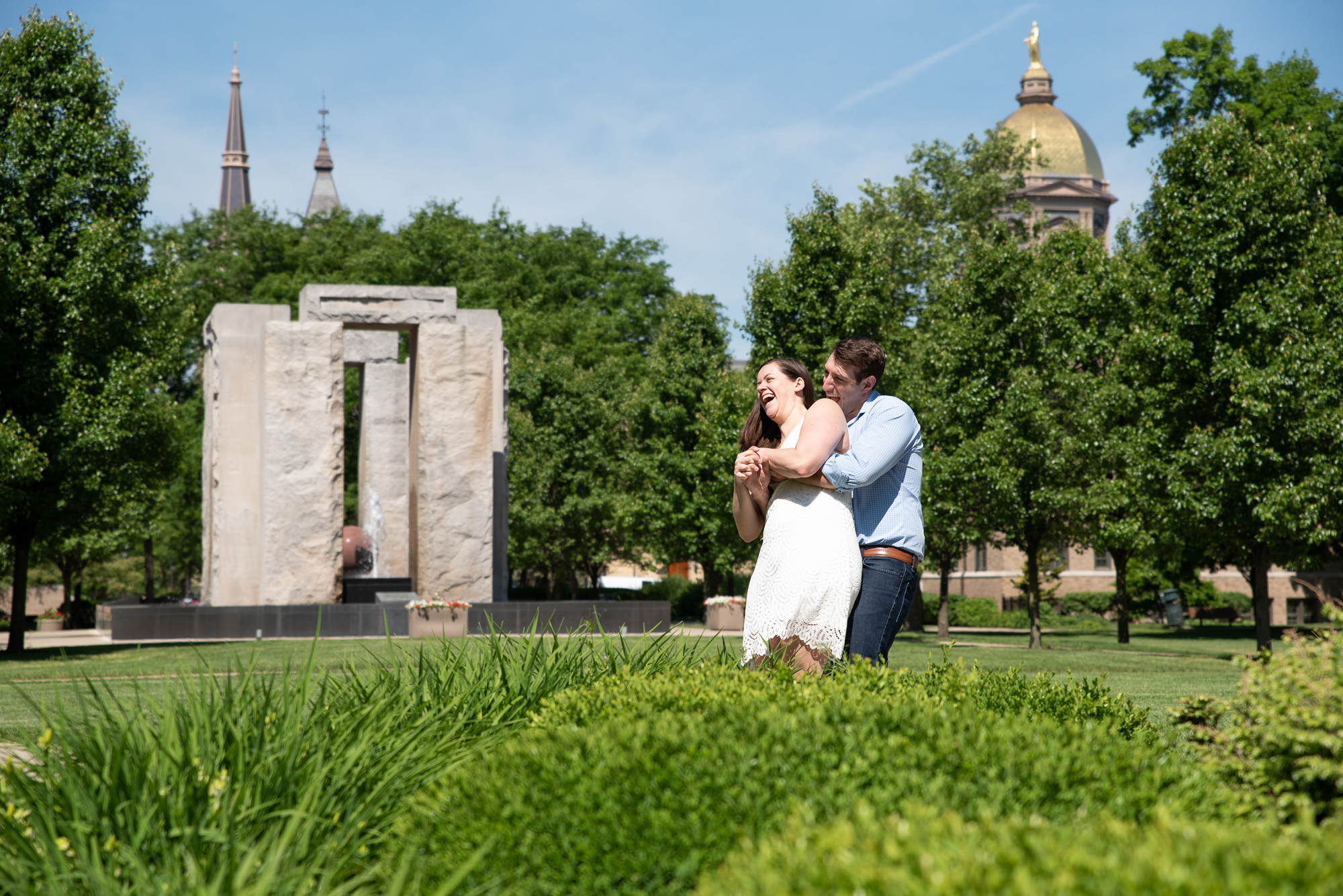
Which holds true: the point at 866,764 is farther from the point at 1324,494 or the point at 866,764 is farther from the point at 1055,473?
the point at 1055,473

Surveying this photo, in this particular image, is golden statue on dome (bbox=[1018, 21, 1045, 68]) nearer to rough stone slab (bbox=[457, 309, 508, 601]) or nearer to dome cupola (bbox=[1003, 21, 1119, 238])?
dome cupola (bbox=[1003, 21, 1119, 238])

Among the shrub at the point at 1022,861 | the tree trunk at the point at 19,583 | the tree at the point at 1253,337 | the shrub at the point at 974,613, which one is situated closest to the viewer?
the shrub at the point at 1022,861

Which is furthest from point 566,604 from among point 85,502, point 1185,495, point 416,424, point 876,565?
point 876,565

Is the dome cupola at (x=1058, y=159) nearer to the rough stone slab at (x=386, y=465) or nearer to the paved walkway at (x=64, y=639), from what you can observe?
the rough stone slab at (x=386, y=465)

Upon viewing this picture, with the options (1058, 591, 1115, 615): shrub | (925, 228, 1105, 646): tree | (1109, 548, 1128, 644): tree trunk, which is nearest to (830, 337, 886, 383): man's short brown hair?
(925, 228, 1105, 646): tree

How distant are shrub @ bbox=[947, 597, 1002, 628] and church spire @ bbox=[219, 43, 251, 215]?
108 m

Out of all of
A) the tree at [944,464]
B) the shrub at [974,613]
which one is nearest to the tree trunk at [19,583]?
the tree at [944,464]

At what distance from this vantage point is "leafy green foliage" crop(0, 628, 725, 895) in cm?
326

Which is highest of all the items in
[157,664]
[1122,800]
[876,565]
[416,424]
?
[416,424]

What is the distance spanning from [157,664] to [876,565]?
32.9ft

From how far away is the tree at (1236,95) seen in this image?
25.4 metres

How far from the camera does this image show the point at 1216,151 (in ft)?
58.3

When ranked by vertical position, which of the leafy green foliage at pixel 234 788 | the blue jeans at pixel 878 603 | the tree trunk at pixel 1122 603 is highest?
the blue jeans at pixel 878 603

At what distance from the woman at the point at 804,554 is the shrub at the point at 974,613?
35217 millimetres
